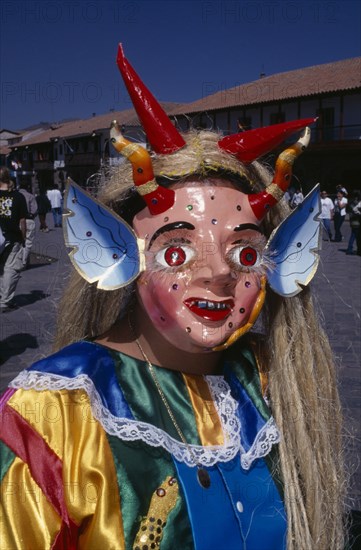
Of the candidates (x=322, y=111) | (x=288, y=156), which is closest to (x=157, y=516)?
(x=288, y=156)

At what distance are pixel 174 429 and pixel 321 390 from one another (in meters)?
0.59

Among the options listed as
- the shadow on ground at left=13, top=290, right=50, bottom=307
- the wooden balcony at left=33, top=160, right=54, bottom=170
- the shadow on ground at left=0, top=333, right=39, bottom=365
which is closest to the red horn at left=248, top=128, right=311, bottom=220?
the shadow on ground at left=0, top=333, right=39, bottom=365

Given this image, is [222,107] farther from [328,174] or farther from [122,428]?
[122,428]

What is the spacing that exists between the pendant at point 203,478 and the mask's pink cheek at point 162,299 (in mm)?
378

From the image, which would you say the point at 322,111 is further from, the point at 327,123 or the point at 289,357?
the point at 289,357

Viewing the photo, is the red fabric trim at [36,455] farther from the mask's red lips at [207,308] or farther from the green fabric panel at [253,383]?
the green fabric panel at [253,383]

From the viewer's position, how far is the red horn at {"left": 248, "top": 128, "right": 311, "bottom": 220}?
163cm

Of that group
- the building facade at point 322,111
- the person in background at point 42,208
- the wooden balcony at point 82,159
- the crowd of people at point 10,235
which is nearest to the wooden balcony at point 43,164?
the wooden balcony at point 82,159

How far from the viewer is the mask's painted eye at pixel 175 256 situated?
152 cm

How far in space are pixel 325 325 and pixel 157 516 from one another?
414 cm

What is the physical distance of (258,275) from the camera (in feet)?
5.29

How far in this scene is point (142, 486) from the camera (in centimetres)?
135

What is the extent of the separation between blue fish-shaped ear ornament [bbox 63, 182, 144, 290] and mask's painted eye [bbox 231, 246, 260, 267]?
27 cm

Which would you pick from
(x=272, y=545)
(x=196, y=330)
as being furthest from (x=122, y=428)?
(x=272, y=545)
